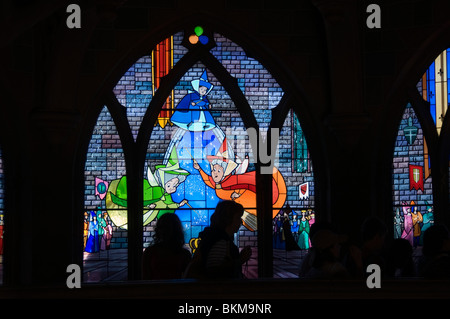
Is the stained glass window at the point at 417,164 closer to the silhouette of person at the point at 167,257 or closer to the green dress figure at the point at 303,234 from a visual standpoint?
the green dress figure at the point at 303,234

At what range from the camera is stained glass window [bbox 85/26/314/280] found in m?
8.38

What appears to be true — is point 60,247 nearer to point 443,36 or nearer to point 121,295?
point 443,36

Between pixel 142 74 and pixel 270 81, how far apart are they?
119cm

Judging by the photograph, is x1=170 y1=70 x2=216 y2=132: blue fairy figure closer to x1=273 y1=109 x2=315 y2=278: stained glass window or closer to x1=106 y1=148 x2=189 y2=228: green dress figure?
x1=106 y1=148 x2=189 y2=228: green dress figure

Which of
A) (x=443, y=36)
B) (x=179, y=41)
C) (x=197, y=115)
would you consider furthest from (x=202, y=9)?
(x=443, y=36)

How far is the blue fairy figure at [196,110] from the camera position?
849 centimetres

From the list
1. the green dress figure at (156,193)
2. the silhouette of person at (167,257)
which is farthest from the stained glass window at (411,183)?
the silhouette of person at (167,257)

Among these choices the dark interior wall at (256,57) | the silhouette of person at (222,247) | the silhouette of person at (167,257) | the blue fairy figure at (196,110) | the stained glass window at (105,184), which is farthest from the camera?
the blue fairy figure at (196,110)

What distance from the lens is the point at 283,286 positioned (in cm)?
405

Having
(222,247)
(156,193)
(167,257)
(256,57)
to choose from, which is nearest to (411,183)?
(256,57)

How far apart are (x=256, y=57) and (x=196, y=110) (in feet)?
2.43

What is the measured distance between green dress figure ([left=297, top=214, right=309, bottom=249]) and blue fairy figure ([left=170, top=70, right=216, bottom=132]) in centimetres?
122

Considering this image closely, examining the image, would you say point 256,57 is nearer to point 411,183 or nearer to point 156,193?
point 156,193

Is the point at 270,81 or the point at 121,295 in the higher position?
the point at 270,81
